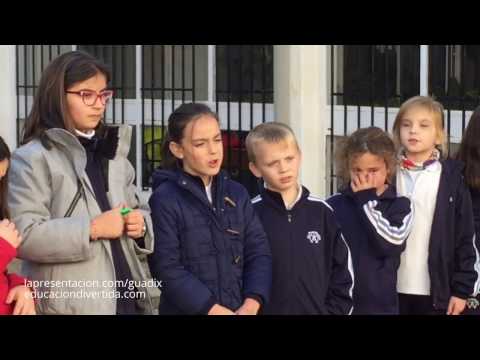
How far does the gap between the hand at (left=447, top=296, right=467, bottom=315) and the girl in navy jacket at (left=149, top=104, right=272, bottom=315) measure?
951mm

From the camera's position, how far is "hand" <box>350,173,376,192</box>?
4680 millimetres

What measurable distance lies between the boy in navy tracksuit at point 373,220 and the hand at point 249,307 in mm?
595

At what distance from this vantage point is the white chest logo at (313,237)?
4430 mm

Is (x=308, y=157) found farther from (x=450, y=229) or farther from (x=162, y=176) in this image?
(x=162, y=176)

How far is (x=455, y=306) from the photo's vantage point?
188 inches

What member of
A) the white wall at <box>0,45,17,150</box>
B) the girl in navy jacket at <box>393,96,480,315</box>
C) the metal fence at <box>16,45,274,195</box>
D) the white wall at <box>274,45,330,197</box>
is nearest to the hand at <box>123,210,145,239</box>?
the girl in navy jacket at <box>393,96,480,315</box>

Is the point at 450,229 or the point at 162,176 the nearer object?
the point at 162,176

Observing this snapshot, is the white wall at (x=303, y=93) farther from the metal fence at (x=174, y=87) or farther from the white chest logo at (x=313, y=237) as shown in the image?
the white chest logo at (x=313, y=237)

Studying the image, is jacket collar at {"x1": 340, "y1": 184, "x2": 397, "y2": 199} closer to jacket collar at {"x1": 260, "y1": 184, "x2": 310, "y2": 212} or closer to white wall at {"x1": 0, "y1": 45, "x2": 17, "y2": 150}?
jacket collar at {"x1": 260, "y1": 184, "x2": 310, "y2": 212}

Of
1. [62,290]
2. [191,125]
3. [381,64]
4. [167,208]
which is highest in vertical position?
[381,64]

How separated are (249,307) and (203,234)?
34cm
